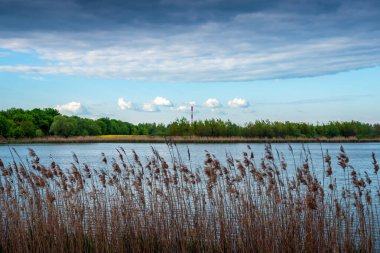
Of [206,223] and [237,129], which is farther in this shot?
[237,129]

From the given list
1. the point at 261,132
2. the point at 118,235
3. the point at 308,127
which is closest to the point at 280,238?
the point at 118,235

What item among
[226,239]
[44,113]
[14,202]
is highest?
[44,113]

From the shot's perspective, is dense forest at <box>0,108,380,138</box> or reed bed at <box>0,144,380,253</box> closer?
reed bed at <box>0,144,380,253</box>

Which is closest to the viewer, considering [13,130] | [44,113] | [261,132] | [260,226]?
[260,226]

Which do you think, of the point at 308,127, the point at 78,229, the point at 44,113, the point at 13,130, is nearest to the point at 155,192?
the point at 78,229

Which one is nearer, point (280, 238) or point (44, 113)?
point (280, 238)

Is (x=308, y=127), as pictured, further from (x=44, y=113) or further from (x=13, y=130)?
(x=44, y=113)

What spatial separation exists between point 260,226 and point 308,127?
76.7m

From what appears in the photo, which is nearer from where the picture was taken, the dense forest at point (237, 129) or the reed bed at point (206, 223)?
the reed bed at point (206, 223)

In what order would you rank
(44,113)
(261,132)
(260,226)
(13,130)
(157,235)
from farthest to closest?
(44,113) < (13,130) < (261,132) < (157,235) < (260,226)

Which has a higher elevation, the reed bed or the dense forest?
the dense forest

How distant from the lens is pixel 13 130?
86.8m

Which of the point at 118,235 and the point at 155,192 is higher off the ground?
the point at 155,192

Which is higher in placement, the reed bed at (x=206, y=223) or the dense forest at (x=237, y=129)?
the dense forest at (x=237, y=129)
